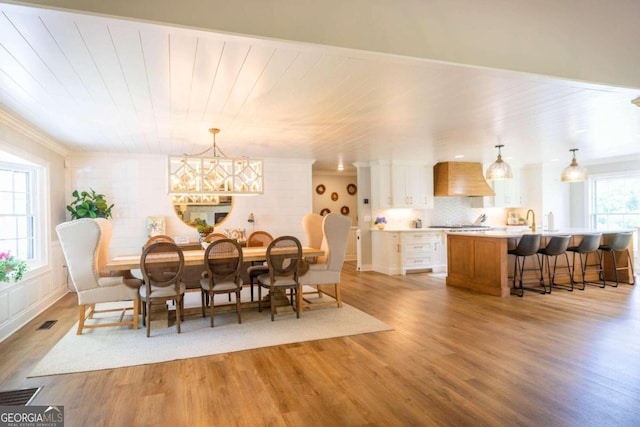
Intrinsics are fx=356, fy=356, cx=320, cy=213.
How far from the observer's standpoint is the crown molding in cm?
374

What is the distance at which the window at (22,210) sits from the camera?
4254mm

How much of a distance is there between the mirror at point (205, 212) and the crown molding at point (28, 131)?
1959 mm

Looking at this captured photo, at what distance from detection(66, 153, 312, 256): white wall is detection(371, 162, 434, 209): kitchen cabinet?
191 centimetres

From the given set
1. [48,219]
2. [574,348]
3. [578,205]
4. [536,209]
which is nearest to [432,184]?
[536,209]

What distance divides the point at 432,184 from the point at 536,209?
2.89 m

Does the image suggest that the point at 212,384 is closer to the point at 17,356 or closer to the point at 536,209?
the point at 17,356

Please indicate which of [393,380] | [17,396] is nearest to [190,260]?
[17,396]

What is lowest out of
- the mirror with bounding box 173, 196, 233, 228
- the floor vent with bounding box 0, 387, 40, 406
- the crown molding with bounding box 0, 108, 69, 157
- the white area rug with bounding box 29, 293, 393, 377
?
the white area rug with bounding box 29, 293, 393, 377

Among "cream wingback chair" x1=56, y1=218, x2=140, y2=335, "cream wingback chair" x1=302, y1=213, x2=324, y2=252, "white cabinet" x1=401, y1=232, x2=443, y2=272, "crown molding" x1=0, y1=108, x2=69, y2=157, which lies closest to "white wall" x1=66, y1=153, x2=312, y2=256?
"crown molding" x1=0, y1=108, x2=69, y2=157

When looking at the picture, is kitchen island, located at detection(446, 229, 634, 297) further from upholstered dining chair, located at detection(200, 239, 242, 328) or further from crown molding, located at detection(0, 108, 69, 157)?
crown molding, located at detection(0, 108, 69, 157)

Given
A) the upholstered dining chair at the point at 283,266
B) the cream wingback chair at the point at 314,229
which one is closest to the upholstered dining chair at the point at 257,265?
the upholstered dining chair at the point at 283,266

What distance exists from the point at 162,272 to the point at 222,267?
0.62 m

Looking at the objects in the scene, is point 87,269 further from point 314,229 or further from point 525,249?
point 525,249

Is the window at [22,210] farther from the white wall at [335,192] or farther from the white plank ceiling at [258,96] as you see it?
the white wall at [335,192]
